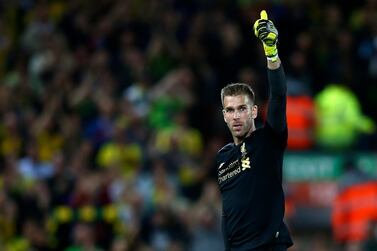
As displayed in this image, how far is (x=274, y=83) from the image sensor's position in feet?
23.0

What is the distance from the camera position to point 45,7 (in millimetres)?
17641

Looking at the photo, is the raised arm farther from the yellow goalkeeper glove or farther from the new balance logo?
the new balance logo

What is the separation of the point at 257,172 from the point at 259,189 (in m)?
0.11

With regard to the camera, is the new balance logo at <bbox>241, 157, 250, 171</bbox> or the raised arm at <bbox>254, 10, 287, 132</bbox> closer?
the raised arm at <bbox>254, 10, 287, 132</bbox>

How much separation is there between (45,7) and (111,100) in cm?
325

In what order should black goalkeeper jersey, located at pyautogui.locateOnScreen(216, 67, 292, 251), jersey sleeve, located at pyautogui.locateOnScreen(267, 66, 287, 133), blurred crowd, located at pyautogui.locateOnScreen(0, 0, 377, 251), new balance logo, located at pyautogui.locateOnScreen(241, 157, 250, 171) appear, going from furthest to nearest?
blurred crowd, located at pyautogui.locateOnScreen(0, 0, 377, 251)
new balance logo, located at pyautogui.locateOnScreen(241, 157, 250, 171)
black goalkeeper jersey, located at pyautogui.locateOnScreen(216, 67, 292, 251)
jersey sleeve, located at pyautogui.locateOnScreen(267, 66, 287, 133)

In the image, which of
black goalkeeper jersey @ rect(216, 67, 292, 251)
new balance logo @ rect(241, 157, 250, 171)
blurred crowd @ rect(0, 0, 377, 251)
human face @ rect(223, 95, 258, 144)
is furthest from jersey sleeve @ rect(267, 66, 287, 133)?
blurred crowd @ rect(0, 0, 377, 251)

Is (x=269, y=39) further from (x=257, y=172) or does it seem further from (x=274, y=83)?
(x=257, y=172)

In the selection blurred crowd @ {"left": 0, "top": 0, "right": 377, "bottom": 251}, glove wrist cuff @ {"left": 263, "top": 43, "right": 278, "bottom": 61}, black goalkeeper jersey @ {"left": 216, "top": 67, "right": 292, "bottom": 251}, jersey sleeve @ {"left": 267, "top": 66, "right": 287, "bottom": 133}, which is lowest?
black goalkeeper jersey @ {"left": 216, "top": 67, "right": 292, "bottom": 251}

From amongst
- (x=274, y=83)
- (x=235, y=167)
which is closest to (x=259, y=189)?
(x=235, y=167)

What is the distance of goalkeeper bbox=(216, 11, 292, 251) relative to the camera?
23.2ft

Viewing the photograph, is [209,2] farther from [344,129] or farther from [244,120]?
[244,120]

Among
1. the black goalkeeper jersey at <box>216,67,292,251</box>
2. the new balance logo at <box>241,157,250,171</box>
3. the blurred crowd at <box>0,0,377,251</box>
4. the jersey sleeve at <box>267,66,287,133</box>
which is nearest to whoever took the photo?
the jersey sleeve at <box>267,66,287,133</box>

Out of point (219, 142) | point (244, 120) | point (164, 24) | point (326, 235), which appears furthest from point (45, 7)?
point (244, 120)
